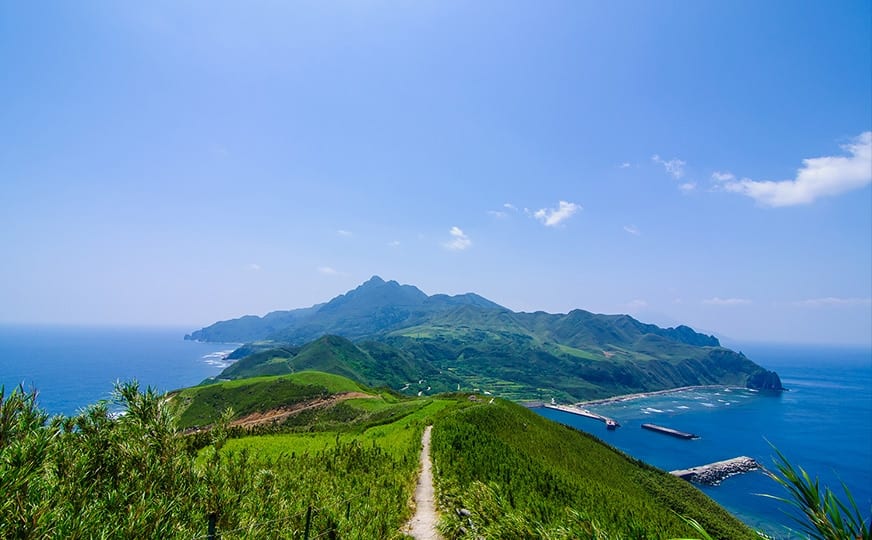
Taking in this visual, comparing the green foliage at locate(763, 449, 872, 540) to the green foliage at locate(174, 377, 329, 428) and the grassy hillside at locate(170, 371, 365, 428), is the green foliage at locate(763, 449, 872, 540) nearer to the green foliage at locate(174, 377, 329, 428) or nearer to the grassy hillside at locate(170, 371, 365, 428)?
the grassy hillside at locate(170, 371, 365, 428)

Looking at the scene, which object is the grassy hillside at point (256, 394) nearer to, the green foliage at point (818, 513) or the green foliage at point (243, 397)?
the green foliage at point (243, 397)

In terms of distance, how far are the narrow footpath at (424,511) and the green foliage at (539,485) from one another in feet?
3.15

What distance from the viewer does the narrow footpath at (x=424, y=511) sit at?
22797 mm

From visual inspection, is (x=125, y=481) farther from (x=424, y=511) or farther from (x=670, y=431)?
(x=670, y=431)

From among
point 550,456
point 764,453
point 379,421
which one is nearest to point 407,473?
point 550,456

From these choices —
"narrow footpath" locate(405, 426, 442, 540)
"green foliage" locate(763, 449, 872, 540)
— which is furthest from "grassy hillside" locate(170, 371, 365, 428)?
"green foliage" locate(763, 449, 872, 540)

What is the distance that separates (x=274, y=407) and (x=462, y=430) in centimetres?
6619

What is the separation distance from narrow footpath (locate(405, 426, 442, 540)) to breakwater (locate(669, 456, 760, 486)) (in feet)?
328

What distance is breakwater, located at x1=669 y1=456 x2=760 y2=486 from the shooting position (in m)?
104

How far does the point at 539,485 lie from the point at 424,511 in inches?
515

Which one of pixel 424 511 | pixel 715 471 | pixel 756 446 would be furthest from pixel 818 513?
pixel 756 446

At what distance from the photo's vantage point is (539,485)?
33531 millimetres

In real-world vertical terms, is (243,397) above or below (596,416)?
above

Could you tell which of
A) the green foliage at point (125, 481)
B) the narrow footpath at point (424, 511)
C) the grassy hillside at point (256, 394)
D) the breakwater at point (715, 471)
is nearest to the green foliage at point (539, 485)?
the narrow footpath at point (424, 511)
